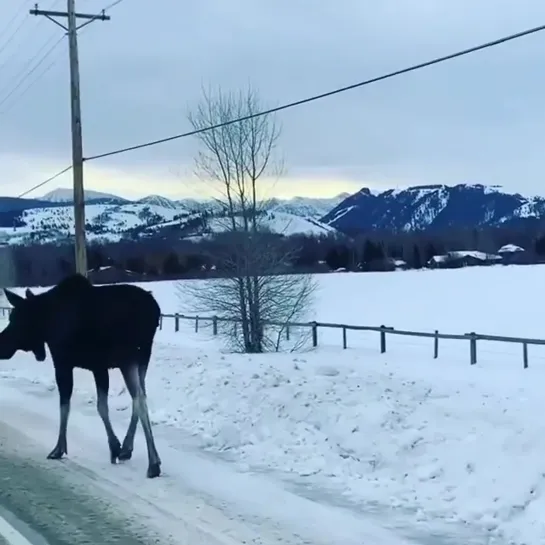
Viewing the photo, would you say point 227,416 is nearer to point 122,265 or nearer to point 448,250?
point 122,265

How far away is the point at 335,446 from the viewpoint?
370 inches

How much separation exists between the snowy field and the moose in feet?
1.55

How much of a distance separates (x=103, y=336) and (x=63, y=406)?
103 cm

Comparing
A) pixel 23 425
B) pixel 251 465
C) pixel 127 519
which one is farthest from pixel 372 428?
pixel 23 425

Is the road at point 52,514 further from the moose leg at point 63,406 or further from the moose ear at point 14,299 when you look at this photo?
the moose ear at point 14,299

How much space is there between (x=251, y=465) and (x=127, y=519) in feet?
7.39

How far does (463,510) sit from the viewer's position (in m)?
7.30

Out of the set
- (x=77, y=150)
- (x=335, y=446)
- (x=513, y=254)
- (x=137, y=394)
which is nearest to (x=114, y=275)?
(x=77, y=150)

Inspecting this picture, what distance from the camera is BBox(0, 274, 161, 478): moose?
9.27 metres

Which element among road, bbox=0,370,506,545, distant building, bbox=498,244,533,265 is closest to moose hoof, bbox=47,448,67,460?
road, bbox=0,370,506,545

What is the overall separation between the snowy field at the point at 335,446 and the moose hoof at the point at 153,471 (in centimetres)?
11

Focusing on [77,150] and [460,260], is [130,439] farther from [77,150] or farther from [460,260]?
[460,260]

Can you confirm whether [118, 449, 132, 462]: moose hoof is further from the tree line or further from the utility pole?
the tree line

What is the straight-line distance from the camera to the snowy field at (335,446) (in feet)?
23.2
